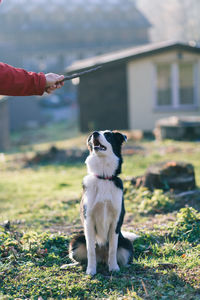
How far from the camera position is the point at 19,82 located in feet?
12.3

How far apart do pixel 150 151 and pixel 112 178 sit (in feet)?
31.0

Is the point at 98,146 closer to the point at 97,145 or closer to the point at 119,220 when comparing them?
the point at 97,145

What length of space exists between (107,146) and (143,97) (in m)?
14.9

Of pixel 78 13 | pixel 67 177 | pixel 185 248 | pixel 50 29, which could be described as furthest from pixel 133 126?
pixel 78 13

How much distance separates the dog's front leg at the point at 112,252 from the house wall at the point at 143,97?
14.8m

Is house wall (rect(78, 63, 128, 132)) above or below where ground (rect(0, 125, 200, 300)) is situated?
above

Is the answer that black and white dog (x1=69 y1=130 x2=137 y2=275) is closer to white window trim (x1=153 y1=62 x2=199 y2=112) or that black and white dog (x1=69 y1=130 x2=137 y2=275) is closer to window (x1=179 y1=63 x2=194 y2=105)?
white window trim (x1=153 y1=62 x2=199 y2=112)

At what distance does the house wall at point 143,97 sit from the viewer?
1859 cm

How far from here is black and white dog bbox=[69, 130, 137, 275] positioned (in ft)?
13.8

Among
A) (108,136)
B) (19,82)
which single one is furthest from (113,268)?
(19,82)

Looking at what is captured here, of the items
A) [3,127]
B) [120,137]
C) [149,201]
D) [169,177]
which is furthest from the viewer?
[3,127]

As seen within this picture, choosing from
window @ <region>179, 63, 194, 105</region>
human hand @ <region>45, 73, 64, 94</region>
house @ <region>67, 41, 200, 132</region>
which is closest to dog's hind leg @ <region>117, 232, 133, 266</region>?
human hand @ <region>45, 73, 64, 94</region>

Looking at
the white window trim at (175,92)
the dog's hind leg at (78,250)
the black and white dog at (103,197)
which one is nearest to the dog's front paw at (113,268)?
the black and white dog at (103,197)

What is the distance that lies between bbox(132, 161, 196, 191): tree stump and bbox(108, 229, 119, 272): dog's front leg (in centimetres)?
341
